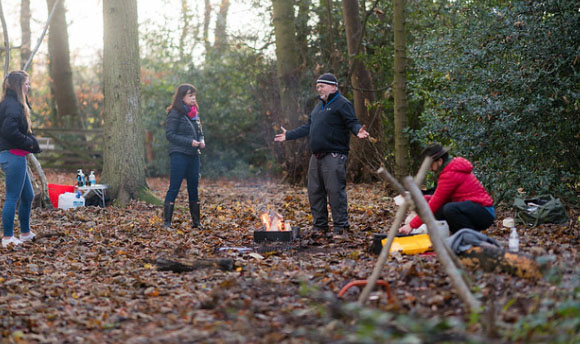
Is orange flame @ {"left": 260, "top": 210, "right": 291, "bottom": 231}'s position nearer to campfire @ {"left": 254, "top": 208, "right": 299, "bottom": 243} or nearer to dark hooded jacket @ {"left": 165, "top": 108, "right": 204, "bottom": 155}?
campfire @ {"left": 254, "top": 208, "right": 299, "bottom": 243}

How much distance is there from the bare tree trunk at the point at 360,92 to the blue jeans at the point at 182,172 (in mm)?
6143

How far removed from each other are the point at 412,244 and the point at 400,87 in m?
4.85

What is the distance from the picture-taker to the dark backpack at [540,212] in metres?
7.74

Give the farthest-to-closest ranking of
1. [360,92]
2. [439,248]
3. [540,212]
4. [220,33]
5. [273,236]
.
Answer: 1. [220,33]
2. [360,92]
3. [540,212]
4. [273,236]
5. [439,248]

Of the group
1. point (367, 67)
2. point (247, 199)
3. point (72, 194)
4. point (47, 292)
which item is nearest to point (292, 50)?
point (367, 67)

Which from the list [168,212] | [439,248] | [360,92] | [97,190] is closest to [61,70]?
[97,190]

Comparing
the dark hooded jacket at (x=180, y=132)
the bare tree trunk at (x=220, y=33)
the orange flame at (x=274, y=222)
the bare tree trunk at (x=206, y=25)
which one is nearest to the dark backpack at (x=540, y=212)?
the orange flame at (x=274, y=222)

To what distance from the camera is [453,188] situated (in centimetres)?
632

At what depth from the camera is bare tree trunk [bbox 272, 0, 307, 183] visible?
50.5 ft

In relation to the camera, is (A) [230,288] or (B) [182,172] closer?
(A) [230,288]

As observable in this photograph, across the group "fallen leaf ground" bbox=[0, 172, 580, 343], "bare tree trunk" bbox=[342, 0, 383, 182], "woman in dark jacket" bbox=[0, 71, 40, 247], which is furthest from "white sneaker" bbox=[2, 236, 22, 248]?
"bare tree trunk" bbox=[342, 0, 383, 182]

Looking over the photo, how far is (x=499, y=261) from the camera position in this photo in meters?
5.09

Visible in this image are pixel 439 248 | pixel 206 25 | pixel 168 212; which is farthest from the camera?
pixel 206 25

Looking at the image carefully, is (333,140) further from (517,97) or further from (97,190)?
(97,190)
